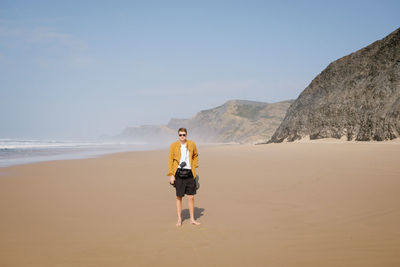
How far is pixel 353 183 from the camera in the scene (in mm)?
8305

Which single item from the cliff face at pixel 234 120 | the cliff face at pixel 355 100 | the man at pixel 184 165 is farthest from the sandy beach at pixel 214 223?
the cliff face at pixel 234 120

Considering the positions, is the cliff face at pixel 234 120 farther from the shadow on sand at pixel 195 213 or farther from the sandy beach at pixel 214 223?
the shadow on sand at pixel 195 213

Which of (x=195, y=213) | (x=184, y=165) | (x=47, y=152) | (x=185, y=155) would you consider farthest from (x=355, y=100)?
(x=47, y=152)

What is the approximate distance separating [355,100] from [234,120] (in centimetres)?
7748

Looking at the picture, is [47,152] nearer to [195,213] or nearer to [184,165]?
[195,213]

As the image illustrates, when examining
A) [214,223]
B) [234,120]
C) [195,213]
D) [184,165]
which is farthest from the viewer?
[234,120]

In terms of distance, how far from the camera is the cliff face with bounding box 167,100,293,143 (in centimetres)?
8562

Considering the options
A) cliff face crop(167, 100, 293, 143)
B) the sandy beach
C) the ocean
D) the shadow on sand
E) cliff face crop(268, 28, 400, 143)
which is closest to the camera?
the sandy beach

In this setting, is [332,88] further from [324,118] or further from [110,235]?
[110,235]

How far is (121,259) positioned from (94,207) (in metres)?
3.18

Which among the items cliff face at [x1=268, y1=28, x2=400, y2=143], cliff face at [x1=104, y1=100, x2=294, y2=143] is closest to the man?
cliff face at [x1=268, y1=28, x2=400, y2=143]

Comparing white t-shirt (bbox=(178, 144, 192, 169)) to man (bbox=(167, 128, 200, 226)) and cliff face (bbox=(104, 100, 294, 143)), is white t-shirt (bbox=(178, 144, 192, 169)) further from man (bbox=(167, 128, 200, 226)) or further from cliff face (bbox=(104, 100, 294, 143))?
cliff face (bbox=(104, 100, 294, 143))

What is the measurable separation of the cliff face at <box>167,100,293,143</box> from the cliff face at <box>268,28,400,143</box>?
40754 mm

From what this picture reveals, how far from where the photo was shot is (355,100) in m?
29.7
